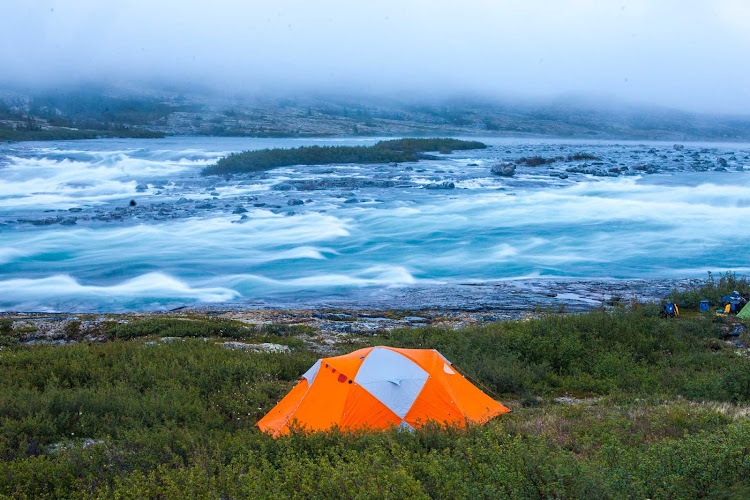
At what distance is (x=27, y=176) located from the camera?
136 feet

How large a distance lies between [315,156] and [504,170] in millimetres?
15112

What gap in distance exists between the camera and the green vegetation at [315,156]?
44.5 meters

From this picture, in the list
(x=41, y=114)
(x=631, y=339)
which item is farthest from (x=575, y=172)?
(x=41, y=114)

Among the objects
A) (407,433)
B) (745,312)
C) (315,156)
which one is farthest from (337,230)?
(315,156)

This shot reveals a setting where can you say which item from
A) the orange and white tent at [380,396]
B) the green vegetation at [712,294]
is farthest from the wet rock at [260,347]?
the green vegetation at [712,294]

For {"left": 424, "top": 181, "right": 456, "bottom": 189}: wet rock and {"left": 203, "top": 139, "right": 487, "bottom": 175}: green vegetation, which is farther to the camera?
{"left": 203, "top": 139, "right": 487, "bottom": 175}: green vegetation

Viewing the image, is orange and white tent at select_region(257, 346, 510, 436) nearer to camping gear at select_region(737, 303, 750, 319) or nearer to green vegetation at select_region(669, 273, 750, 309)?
camping gear at select_region(737, 303, 750, 319)

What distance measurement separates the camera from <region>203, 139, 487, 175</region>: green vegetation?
44.5 m

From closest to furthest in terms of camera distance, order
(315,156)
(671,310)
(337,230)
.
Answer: (671,310)
(337,230)
(315,156)

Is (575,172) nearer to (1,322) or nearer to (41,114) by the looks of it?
(1,322)

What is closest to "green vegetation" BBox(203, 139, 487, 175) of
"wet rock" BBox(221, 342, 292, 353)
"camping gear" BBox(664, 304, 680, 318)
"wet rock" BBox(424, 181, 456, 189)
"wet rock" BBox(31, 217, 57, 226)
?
"wet rock" BBox(424, 181, 456, 189)

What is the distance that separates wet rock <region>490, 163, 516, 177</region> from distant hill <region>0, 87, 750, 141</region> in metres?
30.1

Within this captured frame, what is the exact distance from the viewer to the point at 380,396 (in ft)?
29.9

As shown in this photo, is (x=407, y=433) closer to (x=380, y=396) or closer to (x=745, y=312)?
(x=380, y=396)
